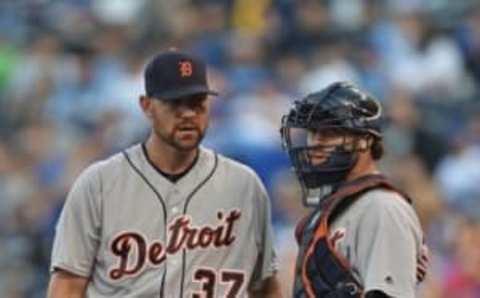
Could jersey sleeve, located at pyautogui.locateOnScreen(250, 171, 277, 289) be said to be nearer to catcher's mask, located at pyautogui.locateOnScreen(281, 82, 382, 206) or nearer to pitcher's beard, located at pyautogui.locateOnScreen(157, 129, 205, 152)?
pitcher's beard, located at pyautogui.locateOnScreen(157, 129, 205, 152)

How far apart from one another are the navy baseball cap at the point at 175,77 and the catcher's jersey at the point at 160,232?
343 millimetres

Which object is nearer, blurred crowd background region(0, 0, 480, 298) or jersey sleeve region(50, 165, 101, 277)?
jersey sleeve region(50, 165, 101, 277)

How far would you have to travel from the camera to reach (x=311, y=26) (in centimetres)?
1559

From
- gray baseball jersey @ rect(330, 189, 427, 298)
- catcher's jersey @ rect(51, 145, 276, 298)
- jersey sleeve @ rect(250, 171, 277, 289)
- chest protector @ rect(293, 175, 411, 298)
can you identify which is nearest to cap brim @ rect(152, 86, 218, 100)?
catcher's jersey @ rect(51, 145, 276, 298)

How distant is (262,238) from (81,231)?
71 cm

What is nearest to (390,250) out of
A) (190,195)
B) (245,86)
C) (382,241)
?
(382,241)

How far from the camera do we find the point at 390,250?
6.28m

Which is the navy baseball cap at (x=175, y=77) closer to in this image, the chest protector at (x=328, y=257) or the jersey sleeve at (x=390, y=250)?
the chest protector at (x=328, y=257)

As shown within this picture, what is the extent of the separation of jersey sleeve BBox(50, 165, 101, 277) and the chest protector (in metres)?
0.94

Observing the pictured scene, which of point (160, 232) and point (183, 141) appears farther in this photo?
point (160, 232)

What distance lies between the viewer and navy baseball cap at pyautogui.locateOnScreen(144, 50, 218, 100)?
23.1ft

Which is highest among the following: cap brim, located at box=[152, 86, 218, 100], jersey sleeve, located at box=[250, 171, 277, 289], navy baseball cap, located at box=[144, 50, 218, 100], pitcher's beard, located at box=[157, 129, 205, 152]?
navy baseball cap, located at box=[144, 50, 218, 100]

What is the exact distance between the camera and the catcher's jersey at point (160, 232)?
710cm

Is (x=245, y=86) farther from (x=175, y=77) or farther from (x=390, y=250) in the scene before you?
(x=390, y=250)
